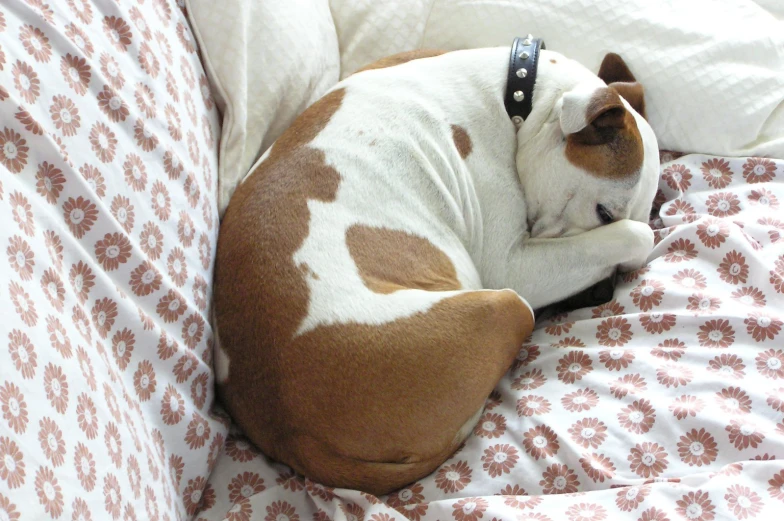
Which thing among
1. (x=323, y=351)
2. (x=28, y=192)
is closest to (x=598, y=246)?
(x=323, y=351)

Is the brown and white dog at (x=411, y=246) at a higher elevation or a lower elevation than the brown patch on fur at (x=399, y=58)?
lower

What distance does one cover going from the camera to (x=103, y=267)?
4.41 feet

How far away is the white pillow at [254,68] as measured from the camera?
1847 mm

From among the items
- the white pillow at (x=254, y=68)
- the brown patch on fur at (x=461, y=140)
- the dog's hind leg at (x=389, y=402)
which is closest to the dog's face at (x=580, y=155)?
the brown patch on fur at (x=461, y=140)

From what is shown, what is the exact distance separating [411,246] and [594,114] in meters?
0.52

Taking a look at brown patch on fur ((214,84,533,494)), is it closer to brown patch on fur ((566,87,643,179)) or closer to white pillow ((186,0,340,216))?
white pillow ((186,0,340,216))

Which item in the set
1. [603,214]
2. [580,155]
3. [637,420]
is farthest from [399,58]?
[637,420]

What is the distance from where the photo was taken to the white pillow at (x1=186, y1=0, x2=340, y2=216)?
6.06 feet

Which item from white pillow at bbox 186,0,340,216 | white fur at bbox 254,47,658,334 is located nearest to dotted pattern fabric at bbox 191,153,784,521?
white fur at bbox 254,47,658,334

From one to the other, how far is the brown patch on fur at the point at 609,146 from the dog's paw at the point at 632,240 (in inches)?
4.8

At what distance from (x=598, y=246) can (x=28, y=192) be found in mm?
1267

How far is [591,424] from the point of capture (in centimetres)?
151

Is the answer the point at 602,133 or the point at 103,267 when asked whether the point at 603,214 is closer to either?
the point at 602,133

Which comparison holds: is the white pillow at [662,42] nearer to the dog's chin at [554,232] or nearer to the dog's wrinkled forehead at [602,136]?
the dog's wrinkled forehead at [602,136]
